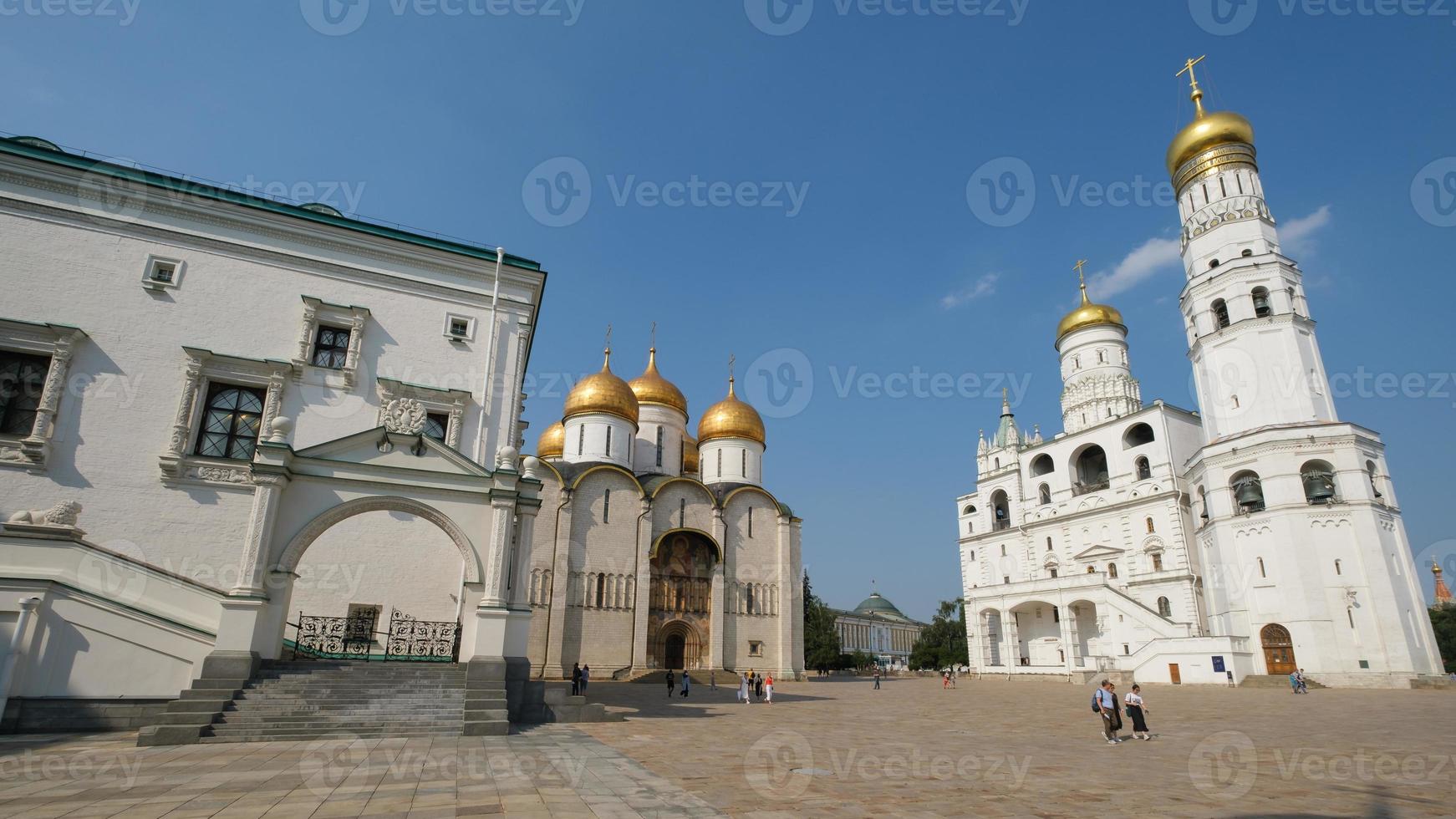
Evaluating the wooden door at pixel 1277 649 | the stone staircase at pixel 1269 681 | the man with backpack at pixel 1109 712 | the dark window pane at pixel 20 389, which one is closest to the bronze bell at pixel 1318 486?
the wooden door at pixel 1277 649

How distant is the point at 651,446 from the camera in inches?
1511

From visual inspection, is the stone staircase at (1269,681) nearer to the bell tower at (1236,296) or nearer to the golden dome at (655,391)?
the bell tower at (1236,296)

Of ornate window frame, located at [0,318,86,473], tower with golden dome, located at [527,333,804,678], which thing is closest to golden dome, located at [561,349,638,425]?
tower with golden dome, located at [527,333,804,678]

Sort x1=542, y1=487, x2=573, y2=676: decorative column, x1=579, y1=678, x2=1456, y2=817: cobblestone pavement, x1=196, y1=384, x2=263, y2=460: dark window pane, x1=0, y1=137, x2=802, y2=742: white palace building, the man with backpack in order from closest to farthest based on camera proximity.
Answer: x1=579, y1=678, x2=1456, y2=817: cobblestone pavement < x1=0, y1=137, x2=802, y2=742: white palace building < the man with backpack < x1=196, y1=384, x2=263, y2=460: dark window pane < x1=542, y1=487, x2=573, y2=676: decorative column

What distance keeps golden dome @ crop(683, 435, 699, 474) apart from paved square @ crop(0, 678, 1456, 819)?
25.7 meters

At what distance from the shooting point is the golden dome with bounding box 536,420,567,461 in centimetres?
3884

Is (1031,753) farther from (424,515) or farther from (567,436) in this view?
(567,436)

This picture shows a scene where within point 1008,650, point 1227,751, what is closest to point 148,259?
point 1227,751

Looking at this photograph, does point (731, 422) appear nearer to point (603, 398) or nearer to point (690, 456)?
point (690, 456)

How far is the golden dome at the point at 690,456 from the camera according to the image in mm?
39906

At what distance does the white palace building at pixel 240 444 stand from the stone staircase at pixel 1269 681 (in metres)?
30.2

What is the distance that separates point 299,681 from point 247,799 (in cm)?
525

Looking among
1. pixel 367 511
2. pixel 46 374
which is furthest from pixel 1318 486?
pixel 46 374

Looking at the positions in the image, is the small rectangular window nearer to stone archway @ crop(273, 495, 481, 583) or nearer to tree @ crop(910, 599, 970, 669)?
stone archway @ crop(273, 495, 481, 583)
